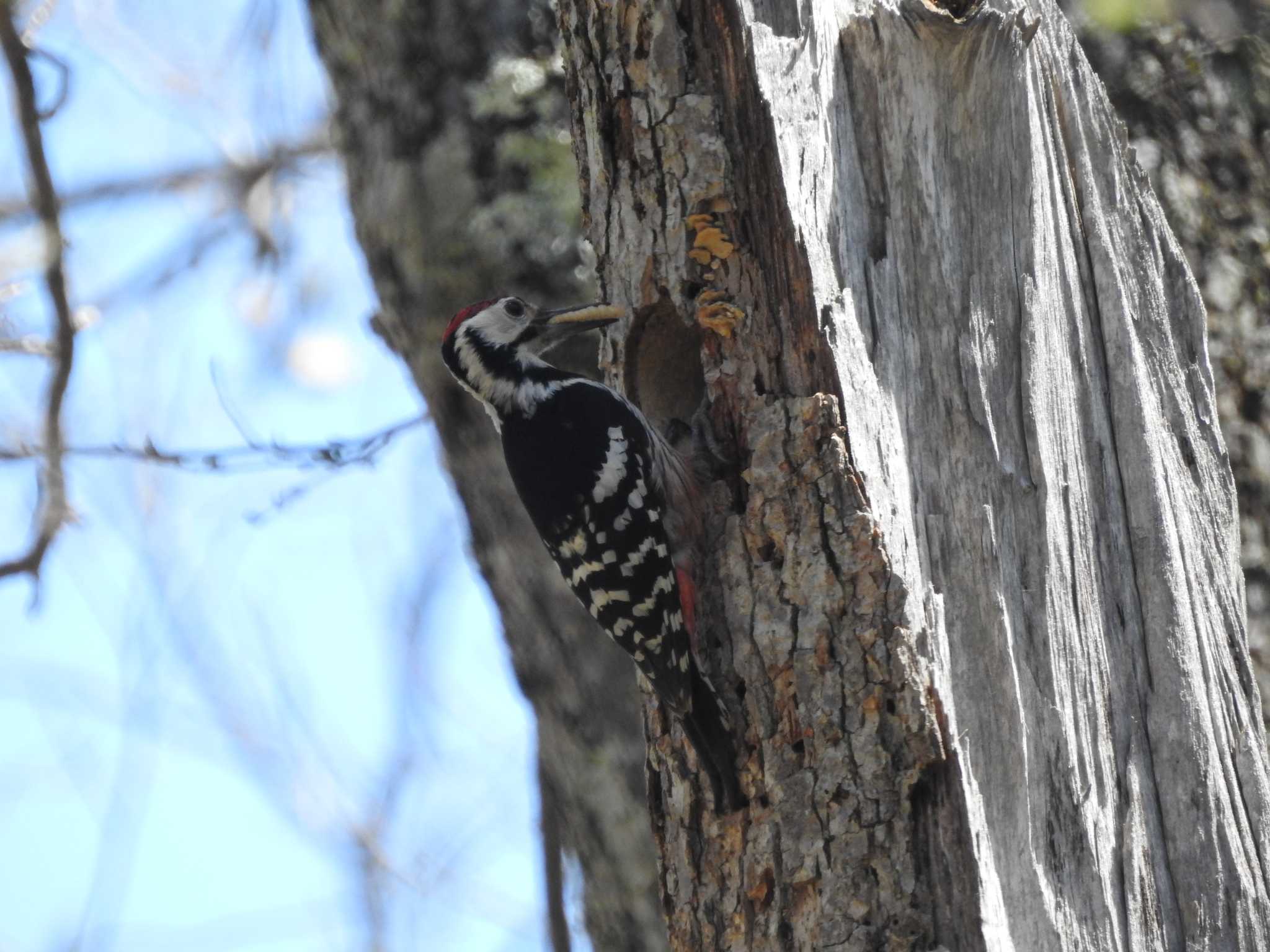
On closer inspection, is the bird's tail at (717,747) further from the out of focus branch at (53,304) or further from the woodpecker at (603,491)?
the out of focus branch at (53,304)

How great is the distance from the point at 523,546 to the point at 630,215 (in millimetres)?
1588

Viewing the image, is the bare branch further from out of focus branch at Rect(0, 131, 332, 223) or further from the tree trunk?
out of focus branch at Rect(0, 131, 332, 223)

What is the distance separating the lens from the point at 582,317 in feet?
12.3

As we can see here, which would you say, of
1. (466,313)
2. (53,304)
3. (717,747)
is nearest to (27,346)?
(53,304)

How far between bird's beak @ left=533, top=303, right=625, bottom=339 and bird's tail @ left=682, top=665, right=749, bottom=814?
111 cm

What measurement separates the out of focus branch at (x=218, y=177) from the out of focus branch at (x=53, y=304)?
11.0ft

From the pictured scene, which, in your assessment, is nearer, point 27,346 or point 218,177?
point 27,346

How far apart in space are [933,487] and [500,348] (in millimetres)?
1715

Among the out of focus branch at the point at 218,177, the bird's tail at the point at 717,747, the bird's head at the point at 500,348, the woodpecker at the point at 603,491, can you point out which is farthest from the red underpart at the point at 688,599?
the out of focus branch at the point at 218,177

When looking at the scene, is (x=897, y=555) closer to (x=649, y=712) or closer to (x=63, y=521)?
(x=649, y=712)

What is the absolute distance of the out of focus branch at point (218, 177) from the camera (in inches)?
290

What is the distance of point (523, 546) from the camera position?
4766 millimetres

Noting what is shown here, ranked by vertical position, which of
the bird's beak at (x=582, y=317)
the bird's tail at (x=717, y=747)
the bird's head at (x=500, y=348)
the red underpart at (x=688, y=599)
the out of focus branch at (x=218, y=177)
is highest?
the out of focus branch at (x=218, y=177)

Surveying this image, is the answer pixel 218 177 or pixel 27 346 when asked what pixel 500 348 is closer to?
pixel 27 346
